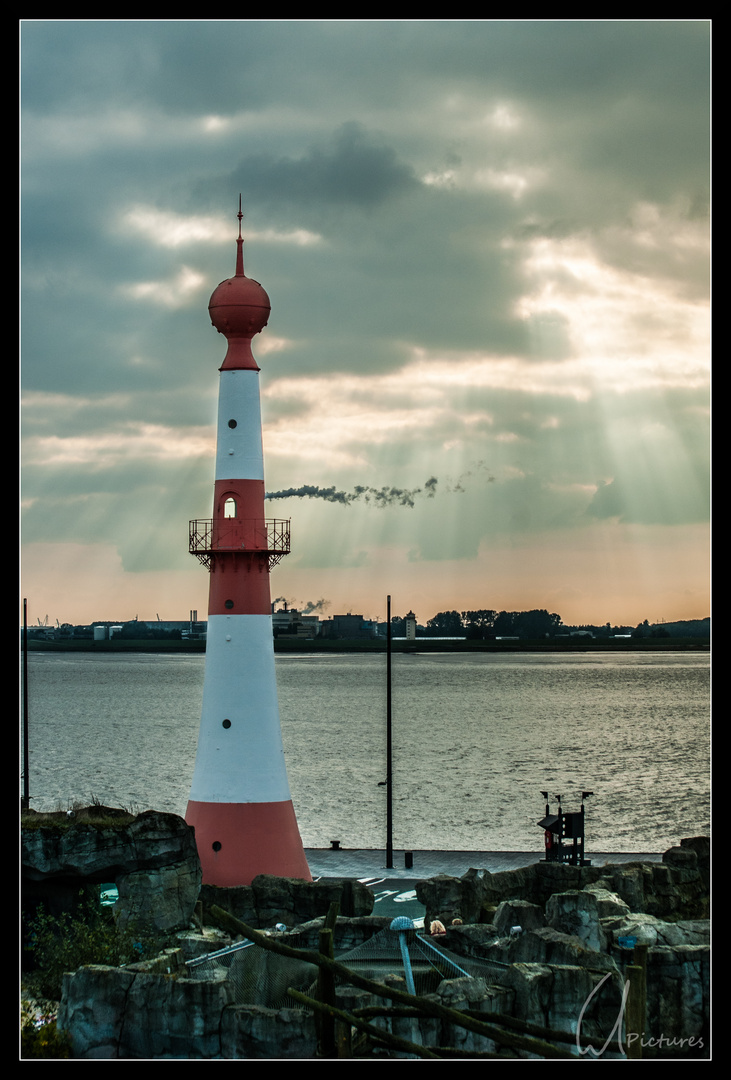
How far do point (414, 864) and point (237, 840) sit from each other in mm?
6444

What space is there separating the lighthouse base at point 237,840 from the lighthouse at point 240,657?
19 millimetres

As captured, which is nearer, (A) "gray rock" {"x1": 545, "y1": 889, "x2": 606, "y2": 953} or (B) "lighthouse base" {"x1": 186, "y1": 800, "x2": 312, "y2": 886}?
(A) "gray rock" {"x1": 545, "y1": 889, "x2": 606, "y2": 953}

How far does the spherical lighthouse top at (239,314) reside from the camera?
2436cm

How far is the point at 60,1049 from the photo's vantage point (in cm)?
1595

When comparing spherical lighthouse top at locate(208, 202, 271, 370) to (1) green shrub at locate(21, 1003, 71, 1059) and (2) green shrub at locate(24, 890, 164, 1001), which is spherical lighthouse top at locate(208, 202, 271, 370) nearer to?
(2) green shrub at locate(24, 890, 164, 1001)

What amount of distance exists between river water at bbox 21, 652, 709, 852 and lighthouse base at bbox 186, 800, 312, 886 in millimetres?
11243

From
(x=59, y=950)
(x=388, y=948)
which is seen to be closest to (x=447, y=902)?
(x=388, y=948)

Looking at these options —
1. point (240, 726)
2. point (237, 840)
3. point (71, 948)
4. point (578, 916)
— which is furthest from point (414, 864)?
point (71, 948)

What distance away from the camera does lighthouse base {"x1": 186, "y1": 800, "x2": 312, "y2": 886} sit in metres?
23.5

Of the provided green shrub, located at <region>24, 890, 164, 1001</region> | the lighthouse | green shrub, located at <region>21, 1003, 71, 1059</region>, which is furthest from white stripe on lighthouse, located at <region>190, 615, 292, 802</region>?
green shrub, located at <region>21, 1003, 71, 1059</region>

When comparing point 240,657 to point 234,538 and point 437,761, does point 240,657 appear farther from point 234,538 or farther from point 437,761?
point 437,761
